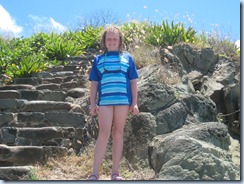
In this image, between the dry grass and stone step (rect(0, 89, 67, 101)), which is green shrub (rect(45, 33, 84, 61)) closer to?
stone step (rect(0, 89, 67, 101))

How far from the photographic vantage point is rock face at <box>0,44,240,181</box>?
448cm

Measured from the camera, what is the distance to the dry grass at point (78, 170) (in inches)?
195

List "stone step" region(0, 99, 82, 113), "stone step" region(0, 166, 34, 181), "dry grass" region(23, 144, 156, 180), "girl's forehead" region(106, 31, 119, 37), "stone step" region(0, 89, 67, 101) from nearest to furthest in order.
→ "girl's forehead" region(106, 31, 119, 37)
"dry grass" region(23, 144, 156, 180)
"stone step" region(0, 166, 34, 181)
"stone step" region(0, 99, 82, 113)
"stone step" region(0, 89, 67, 101)

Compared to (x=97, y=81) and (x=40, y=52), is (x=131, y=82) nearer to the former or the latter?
(x=97, y=81)

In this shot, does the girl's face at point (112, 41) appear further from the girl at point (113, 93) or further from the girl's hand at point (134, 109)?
the girl's hand at point (134, 109)

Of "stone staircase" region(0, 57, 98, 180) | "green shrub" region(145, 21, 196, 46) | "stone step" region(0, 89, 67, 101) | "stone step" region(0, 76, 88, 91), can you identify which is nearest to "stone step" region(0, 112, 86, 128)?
"stone staircase" region(0, 57, 98, 180)

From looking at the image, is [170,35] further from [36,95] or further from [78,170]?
[78,170]

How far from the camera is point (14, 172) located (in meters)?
5.08

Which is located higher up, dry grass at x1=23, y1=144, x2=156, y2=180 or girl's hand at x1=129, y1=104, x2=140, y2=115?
girl's hand at x1=129, y1=104, x2=140, y2=115

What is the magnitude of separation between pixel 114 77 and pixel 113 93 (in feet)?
0.56

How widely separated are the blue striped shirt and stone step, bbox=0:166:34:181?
4.39ft

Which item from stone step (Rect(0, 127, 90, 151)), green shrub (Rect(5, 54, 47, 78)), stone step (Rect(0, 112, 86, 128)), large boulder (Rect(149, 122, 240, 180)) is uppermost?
green shrub (Rect(5, 54, 47, 78))

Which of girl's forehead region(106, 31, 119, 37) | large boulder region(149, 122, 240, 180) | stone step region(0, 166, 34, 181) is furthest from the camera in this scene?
stone step region(0, 166, 34, 181)

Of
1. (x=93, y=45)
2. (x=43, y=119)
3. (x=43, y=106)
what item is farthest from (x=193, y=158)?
(x=93, y=45)
